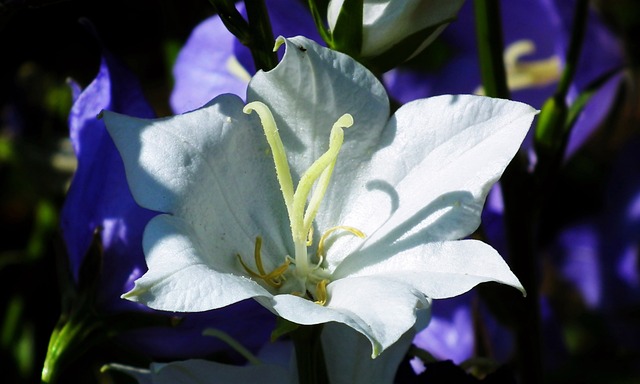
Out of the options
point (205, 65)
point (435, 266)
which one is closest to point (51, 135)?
point (205, 65)

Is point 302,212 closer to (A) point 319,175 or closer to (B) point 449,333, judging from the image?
(A) point 319,175

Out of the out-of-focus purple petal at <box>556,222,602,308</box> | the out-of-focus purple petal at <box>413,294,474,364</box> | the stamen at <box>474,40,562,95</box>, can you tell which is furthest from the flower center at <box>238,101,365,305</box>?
the out-of-focus purple petal at <box>556,222,602,308</box>

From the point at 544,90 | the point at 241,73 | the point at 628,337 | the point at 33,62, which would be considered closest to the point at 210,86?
the point at 241,73

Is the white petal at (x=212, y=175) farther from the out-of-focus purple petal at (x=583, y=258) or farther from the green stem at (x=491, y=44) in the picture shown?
the out-of-focus purple petal at (x=583, y=258)

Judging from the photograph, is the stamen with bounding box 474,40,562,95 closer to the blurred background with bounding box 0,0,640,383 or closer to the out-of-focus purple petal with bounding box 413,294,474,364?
the blurred background with bounding box 0,0,640,383

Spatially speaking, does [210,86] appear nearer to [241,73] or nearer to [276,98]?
[241,73]
